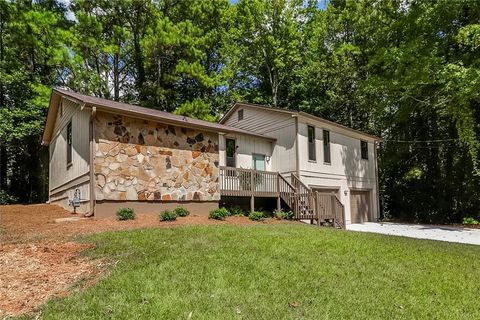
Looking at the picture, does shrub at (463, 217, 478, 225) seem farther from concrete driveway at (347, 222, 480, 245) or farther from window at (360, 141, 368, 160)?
window at (360, 141, 368, 160)

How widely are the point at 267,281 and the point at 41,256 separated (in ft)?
13.8

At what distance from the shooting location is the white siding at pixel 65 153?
11.5 meters

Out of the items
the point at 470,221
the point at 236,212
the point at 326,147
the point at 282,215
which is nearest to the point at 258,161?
the point at 282,215

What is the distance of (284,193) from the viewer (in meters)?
15.3

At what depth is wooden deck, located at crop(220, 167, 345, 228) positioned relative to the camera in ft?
45.2

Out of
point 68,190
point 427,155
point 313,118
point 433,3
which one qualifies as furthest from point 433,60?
point 68,190

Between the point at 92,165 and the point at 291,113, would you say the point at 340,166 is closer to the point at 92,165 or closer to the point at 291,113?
the point at 291,113

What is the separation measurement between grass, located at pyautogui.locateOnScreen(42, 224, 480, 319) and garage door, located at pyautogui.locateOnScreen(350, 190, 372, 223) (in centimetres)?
1203

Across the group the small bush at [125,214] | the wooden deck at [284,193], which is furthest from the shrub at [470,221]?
the small bush at [125,214]

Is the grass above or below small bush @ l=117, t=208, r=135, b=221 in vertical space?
below

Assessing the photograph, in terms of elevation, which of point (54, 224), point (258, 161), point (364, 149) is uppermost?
point (364, 149)

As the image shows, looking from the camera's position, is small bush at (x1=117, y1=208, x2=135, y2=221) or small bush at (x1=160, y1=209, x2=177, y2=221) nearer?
small bush at (x1=117, y1=208, x2=135, y2=221)

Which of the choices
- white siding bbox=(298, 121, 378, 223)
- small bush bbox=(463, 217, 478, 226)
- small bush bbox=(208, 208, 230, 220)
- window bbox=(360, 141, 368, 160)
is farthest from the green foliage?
small bush bbox=(463, 217, 478, 226)

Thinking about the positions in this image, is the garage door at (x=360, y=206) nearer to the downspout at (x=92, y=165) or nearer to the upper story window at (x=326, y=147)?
the upper story window at (x=326, y=147)
